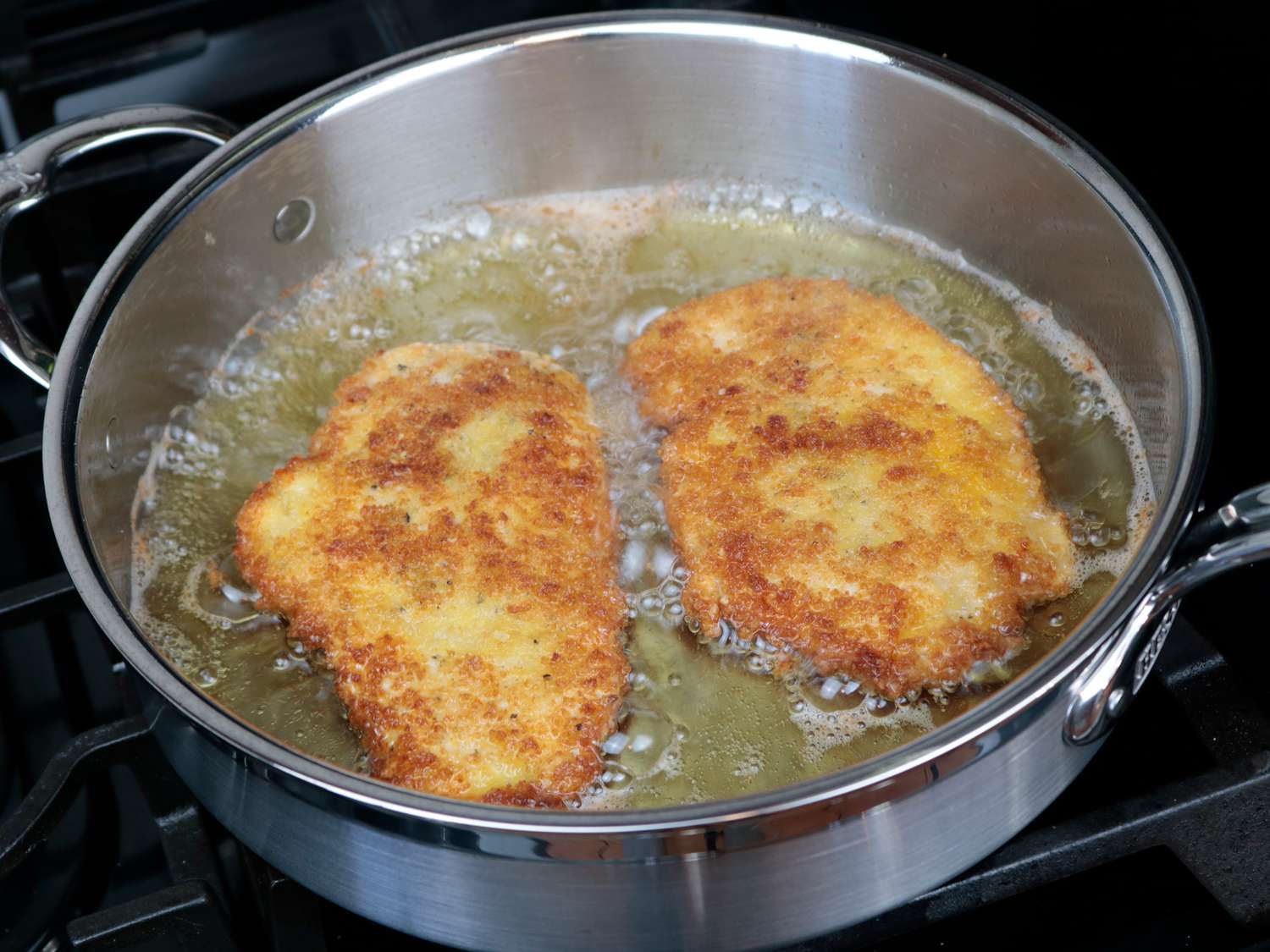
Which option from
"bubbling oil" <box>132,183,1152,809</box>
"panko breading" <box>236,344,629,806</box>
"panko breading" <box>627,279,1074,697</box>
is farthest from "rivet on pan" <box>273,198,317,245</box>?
"panko breading" <box>627,279,1074,697</box>

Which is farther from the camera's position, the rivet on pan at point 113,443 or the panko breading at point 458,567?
the rivet on pan at point 113,443

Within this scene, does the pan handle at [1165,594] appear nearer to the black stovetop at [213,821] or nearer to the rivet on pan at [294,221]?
the black stovetop at [213,821]

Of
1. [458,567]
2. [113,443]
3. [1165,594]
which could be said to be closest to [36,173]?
[113,443]

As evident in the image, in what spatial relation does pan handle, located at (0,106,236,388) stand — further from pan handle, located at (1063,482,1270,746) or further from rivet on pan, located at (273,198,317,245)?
pan handle, located at (1063,482,1270,746)

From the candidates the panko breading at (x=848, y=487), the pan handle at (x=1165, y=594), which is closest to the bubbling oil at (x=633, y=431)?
the panko breading at (x=848, y=487)

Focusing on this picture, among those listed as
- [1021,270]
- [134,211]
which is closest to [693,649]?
[1021,270]

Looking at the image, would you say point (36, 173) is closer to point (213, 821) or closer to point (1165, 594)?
point (213, 821)
